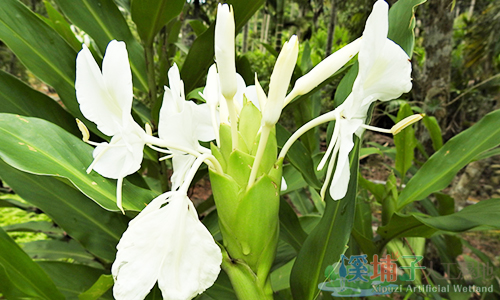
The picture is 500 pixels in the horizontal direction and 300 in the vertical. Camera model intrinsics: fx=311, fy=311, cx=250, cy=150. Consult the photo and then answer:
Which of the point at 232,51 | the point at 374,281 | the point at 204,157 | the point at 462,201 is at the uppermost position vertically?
the point at 462,201

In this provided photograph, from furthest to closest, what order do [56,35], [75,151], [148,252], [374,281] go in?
[374,281] < [56,35] < [75,151] < [148,252]

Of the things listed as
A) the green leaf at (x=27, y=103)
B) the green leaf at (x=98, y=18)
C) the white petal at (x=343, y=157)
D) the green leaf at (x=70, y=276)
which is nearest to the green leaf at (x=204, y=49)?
the green leaf at (x=98, y=18)

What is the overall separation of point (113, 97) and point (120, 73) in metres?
0.04

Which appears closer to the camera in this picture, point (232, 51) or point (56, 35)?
point (232, 51)

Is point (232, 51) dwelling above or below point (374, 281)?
above

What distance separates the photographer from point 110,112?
13.8 inches

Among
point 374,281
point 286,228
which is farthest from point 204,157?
point 374,281

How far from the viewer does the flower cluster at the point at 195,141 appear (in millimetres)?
294

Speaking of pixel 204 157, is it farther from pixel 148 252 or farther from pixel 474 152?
pixel 474 152

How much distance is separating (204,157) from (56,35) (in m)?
0.49

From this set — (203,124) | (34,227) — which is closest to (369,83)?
(203,124)

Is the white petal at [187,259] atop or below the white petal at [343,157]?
below

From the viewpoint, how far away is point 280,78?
0.31 metres

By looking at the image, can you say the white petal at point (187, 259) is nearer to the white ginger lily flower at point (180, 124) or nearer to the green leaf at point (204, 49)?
the white ginger lily flower at point (180, 124)
